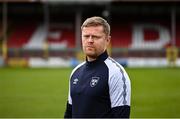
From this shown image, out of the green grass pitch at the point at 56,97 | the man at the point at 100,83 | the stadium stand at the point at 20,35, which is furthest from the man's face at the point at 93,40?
the stadium stand at the point at 20,35

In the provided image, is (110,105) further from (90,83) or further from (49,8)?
(49,8)

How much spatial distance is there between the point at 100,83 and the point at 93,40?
358 millimetres

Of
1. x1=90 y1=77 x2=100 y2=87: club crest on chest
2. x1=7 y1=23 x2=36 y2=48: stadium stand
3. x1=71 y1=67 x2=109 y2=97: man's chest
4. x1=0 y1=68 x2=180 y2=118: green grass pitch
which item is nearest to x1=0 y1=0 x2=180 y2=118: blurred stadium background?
x1=7 y1=23 x2=36 y2=48: stadium stand

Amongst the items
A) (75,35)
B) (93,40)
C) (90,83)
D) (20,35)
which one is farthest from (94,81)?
(20,35)

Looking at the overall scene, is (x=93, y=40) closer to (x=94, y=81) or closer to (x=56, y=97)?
(x=94, y=81)

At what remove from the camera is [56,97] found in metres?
17.9

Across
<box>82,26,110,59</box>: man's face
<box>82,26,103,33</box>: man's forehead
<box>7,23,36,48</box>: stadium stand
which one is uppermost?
<box>82,26,103,33</box>: man's forehead

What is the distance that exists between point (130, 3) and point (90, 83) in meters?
40.4

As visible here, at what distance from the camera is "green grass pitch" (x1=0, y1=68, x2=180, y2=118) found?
45.3ft

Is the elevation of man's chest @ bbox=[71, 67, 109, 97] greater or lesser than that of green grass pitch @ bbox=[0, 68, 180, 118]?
greater

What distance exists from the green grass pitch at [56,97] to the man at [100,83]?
873 cm

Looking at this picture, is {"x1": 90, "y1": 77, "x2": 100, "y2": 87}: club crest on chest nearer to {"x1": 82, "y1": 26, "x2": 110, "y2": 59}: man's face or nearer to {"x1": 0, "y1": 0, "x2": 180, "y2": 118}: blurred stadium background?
{"x1": 82, "y1": 26, "x2": 110, "y2": 59}: man's face

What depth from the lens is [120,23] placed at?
153 ft

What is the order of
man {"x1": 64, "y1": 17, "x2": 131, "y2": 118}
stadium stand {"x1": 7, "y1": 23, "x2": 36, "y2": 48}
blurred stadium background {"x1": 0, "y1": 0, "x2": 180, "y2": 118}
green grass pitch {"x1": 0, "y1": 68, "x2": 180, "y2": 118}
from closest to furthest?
man {"x1": 64, "y1": 17, "x2": 131, "y2": 118}
green grass pitch {"x1": 0, "y1": 68, "x2": 180, "y2": 118}
blurred stadium background {"x1": 0, "y1": 0, "x2": 180, "y2": 118}
stadium stand {"x1": 7, "y1": 23, "x2": 36, "y2": 48}
